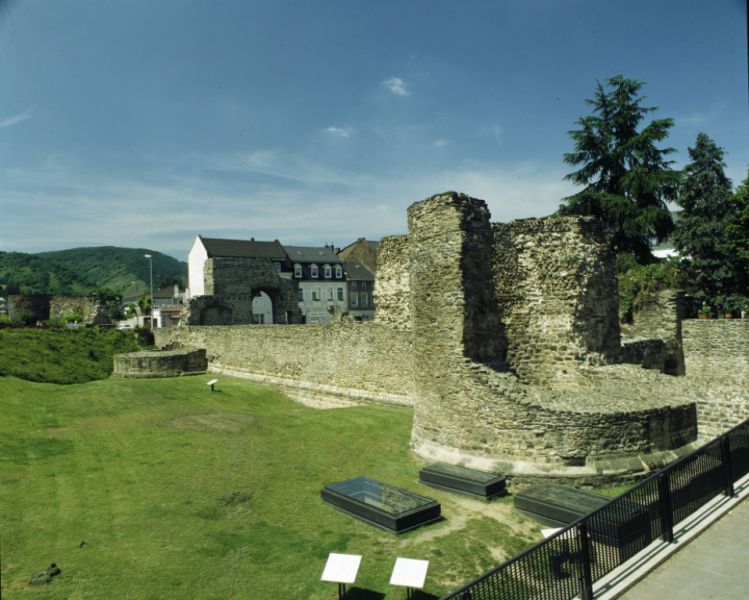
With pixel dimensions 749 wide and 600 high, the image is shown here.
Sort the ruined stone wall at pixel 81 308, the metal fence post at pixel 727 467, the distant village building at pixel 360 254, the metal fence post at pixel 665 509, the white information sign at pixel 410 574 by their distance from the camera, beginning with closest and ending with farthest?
the white information sign at pixel 410 574 < the metal fence post at pixel 665 509 < the metal fence post at pixel 727 467 < the ruined stone wall at pixel 81 308 < the distant village building at pixel 360 254

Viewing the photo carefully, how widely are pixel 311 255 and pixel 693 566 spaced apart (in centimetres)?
5864

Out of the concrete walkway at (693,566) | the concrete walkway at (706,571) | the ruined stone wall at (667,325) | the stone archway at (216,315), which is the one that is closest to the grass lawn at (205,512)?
the concrete walkway at (693,566)

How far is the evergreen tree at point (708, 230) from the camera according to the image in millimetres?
35094

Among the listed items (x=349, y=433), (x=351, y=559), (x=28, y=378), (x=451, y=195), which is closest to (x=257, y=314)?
(x=28, y=378)

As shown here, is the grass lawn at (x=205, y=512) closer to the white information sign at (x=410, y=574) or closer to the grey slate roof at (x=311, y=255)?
the white information sign at (x=410, y=574)

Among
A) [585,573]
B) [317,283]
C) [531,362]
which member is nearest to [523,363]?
[531,362]

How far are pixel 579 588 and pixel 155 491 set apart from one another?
27.1 ft

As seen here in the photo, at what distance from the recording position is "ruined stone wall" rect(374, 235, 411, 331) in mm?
21783

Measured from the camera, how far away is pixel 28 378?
840 inches

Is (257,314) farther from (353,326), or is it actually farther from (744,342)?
(744,342)

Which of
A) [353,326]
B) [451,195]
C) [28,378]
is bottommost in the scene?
[28,378]

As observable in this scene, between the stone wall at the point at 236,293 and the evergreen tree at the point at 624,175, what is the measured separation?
2263cm

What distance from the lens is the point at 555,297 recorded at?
48.2ft

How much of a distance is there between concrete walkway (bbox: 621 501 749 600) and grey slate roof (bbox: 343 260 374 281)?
190 feet
